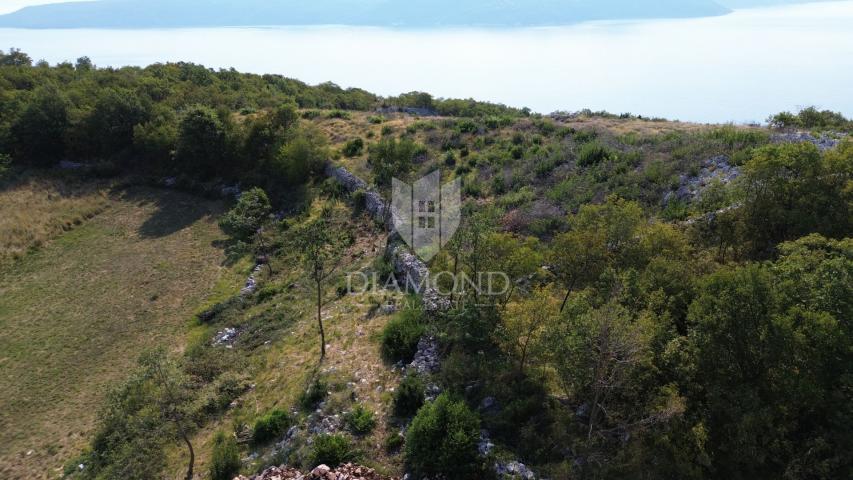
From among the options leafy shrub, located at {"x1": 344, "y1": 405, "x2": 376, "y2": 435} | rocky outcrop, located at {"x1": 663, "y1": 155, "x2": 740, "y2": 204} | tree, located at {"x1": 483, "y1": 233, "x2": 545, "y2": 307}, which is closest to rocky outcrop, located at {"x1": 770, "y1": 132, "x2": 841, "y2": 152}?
rocky outcrop, located at {"x1": 663, "y1": 155, "x2": 740, "y2": 204}

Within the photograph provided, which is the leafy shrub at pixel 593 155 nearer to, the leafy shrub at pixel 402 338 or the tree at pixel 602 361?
the leafy shrub at pixel 402 338

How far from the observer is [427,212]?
29.7 metres

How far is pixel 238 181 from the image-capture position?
1639 inches

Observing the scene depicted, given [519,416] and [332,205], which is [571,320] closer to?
[519,416]

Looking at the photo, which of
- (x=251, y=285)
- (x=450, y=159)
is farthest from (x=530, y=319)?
(x=450, y=159)

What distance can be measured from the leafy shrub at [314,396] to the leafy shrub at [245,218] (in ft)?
55.2

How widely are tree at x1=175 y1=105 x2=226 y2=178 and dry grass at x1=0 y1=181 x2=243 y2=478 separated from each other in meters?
4.02

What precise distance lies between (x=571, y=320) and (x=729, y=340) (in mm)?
3586

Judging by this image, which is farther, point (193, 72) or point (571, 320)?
point (193, 72)

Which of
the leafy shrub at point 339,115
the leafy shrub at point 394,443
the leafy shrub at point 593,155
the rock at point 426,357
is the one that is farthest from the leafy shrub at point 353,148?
the leafy shrub at point 394,443

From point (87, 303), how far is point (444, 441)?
24.2 m

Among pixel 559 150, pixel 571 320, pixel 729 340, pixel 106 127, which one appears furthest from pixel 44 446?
pixel 106 127

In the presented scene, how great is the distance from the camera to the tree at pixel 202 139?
1661 inches

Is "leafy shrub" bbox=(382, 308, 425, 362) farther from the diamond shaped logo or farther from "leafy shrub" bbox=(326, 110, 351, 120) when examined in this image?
"leafy shrub" bbox=(326, 110, 351, 120)
